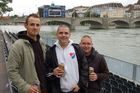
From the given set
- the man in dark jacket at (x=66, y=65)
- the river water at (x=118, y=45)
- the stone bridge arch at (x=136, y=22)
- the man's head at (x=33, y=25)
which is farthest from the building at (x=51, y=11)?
the man's head at (x=33, y=25)

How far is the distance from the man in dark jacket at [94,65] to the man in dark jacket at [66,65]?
22 centimetres

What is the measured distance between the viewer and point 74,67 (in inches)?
148

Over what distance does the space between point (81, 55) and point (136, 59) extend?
73.3 feet

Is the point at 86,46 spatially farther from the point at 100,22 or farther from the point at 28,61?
the point at 100,22

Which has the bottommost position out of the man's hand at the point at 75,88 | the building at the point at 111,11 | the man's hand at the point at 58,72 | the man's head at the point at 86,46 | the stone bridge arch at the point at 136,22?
the stone bridge arch at the point at 136,22

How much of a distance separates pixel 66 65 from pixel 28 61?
0.43 m

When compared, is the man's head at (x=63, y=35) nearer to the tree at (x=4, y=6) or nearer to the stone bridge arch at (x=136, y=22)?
the tree at (x=4, y=6)

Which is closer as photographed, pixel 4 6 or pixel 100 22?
pixel 4 6

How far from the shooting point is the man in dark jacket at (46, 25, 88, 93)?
12.2 feet

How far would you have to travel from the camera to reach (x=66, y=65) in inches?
146

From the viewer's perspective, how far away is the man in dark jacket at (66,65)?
147 inches

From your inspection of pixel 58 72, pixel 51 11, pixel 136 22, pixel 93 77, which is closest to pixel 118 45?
pixel 93 77

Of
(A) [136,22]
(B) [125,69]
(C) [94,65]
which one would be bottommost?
(A) [136,22]

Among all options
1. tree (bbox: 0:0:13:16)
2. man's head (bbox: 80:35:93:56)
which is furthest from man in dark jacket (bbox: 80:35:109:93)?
tree (bbox: 0:0:13:16)
